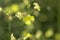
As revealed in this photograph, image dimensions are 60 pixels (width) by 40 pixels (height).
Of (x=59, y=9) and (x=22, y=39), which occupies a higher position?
(x=59, y=9)

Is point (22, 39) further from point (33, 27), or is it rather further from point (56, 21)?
point (56, 21)

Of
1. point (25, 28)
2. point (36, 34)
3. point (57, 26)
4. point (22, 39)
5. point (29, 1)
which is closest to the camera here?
point (22, 39)

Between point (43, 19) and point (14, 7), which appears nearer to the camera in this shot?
point (14, 7)

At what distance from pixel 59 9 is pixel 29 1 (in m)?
0.57

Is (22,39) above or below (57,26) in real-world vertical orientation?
below

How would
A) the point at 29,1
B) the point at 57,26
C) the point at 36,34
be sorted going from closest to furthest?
1. the point at 29,1
2. the point at 36,34
3. the point at 57,26

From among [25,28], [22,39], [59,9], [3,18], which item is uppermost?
[59,9]

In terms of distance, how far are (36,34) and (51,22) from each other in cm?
24

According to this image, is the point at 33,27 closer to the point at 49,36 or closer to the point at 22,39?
the point at 49,36

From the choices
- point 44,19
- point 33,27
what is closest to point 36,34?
point 33,27

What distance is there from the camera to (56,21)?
2289 mm

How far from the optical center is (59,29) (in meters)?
2.23

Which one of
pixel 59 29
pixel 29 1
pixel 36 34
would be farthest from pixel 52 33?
pixel 29 1

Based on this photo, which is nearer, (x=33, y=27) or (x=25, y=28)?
(x=25, y=28)
